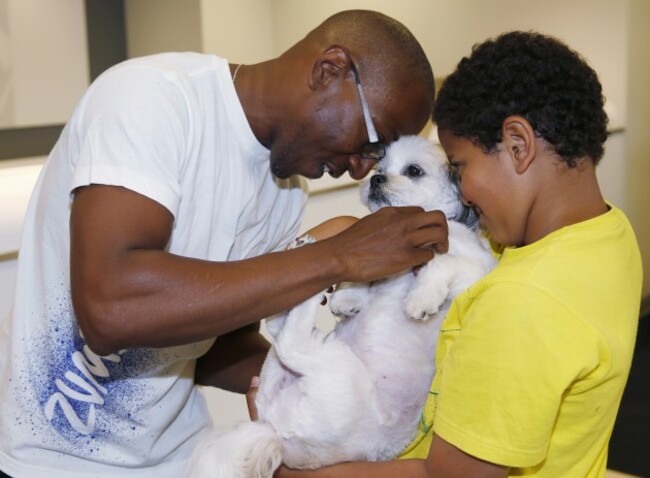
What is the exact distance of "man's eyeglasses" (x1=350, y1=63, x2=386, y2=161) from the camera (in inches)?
45.0

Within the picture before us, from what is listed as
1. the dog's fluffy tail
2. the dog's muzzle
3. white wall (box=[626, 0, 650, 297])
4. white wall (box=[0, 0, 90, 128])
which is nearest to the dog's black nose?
the dog's muzzle

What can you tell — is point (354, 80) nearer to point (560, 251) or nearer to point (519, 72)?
point (519, 72)

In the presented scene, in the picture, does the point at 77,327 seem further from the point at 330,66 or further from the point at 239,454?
the point at 330,66

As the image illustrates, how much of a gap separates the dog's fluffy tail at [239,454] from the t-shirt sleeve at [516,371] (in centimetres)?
30

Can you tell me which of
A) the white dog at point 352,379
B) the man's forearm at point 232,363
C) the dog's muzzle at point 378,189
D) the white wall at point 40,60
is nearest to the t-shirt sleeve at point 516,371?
the white dog at point 352,379

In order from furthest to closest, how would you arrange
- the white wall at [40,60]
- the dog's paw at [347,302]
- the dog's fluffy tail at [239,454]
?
the white wall at [40,60] < the dog's paw at [347,302] < the dog's fluffy tail at [239,454]

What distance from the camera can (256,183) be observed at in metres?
1.24

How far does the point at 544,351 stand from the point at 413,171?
→ 0.60 metres

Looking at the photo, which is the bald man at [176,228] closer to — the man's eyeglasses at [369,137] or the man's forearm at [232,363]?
the man's eyeglasses at [369,137]

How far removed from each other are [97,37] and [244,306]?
3.04 m

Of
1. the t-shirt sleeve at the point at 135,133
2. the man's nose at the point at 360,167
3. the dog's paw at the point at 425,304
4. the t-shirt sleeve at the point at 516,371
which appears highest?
the t-shirt sleeve at the point at 135,133

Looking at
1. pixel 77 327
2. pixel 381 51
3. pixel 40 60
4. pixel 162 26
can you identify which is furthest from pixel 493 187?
pixel 162 26

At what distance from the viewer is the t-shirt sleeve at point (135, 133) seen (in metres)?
0.95

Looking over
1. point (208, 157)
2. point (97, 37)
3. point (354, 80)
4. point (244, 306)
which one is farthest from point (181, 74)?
point (97, 37)
